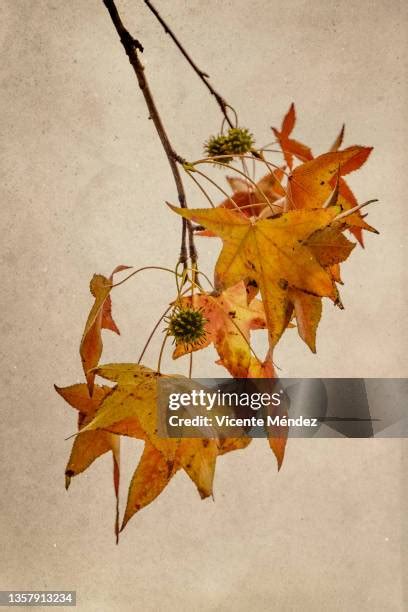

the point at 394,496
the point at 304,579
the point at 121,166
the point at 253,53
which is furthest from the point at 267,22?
the point at 304,579

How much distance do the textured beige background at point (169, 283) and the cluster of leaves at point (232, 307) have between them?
48cm

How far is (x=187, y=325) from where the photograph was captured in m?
0.47

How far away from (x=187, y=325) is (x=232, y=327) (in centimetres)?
4

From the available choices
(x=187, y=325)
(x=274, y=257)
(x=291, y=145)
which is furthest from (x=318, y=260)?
(x=291, y=145)

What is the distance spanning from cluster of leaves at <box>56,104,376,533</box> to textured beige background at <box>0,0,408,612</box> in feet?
1.56

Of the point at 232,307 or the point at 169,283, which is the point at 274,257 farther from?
the point at 169,283

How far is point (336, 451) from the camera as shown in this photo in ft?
3.55

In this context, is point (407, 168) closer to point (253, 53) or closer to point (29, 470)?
point (253, 53)

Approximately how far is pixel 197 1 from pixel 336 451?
31.9 inches

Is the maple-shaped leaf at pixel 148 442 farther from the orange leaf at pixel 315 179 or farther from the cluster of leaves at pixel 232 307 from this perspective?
the orange leaf at pixel 315 179

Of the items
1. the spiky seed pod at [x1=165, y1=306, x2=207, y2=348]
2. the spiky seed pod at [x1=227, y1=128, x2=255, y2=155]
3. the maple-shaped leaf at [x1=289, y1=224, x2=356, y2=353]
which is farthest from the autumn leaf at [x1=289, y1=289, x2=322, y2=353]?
the spiky seed pod at [x1=227, y1=128, x2=255, y2=155]

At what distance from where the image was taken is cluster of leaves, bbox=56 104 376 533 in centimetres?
38

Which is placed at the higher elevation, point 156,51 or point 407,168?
point 156,51

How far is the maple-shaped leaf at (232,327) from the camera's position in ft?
1.52
